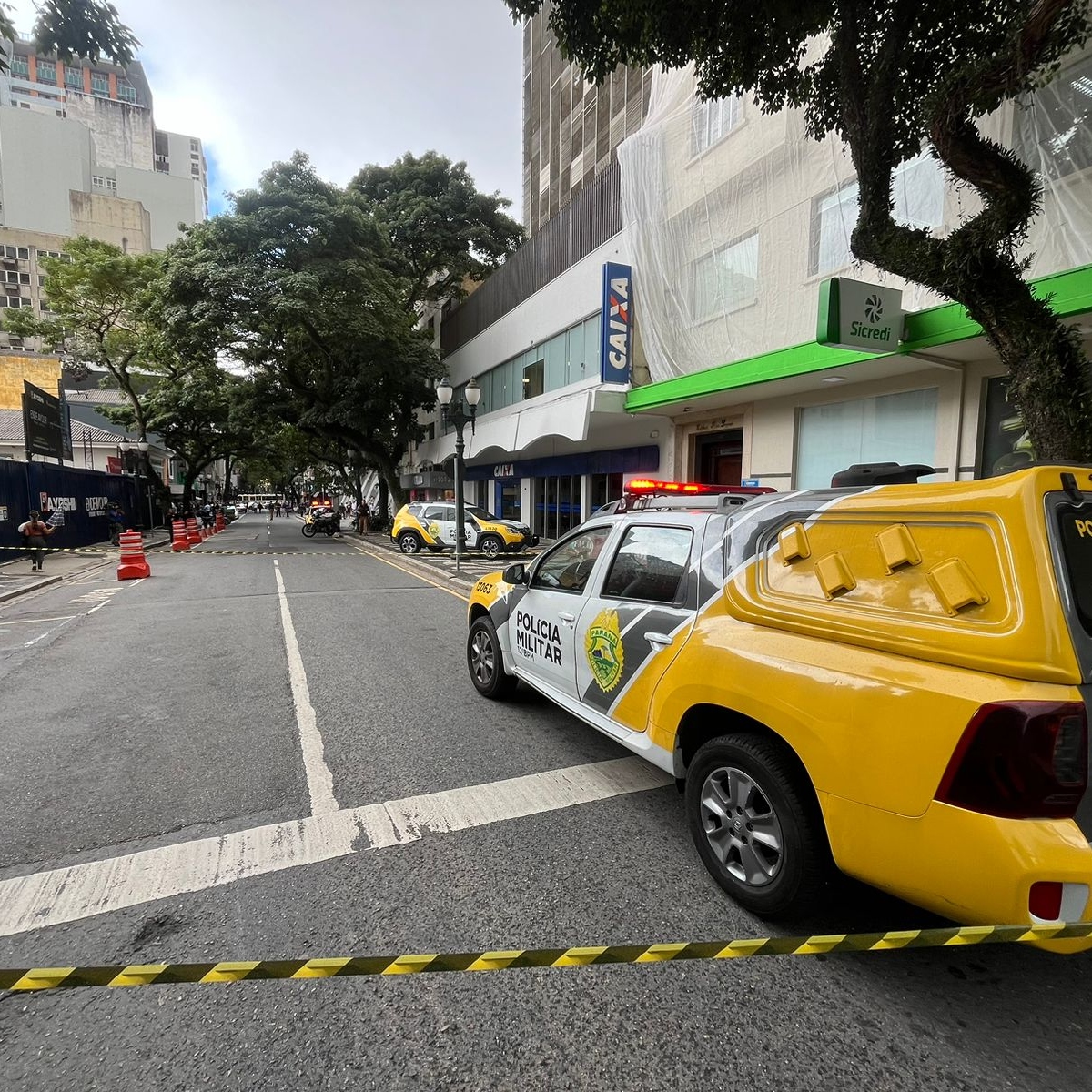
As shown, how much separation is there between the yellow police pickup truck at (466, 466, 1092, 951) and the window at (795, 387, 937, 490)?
789cm

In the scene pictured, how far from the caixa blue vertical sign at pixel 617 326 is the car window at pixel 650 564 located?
476 inches

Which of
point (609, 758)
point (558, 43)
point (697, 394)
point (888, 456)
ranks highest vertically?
point (558, 43)

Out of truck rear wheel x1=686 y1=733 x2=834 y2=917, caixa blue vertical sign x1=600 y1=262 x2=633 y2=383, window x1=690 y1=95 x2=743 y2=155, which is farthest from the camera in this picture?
caixa blue vertical sign x1=600 y1=262 x2=633 y2=383

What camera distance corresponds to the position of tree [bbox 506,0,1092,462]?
4855 millimetres

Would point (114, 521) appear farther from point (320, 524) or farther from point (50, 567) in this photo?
→ point (320, 524)

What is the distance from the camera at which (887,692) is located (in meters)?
2.04

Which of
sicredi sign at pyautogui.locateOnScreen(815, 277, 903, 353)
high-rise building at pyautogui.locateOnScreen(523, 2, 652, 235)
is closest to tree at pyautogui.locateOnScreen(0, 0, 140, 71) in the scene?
sicredi sign at pyautogui.locateOnScreen(815, 277, 903, 353)

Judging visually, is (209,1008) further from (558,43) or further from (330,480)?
(330,480)

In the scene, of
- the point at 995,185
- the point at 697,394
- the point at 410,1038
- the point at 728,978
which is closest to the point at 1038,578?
the point at 728,978

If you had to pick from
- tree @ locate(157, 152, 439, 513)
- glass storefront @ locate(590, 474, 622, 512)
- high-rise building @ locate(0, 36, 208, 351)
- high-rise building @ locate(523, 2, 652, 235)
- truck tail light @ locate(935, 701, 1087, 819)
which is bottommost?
truck tail light @ locate(935, 701, 1087, 819)

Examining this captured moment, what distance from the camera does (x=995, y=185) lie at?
5039 mm

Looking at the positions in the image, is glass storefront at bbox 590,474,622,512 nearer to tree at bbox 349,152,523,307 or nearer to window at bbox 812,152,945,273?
window at bbox 812,152,945,273

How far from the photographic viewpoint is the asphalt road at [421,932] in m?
1.91

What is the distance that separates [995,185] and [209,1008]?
23.4ft
